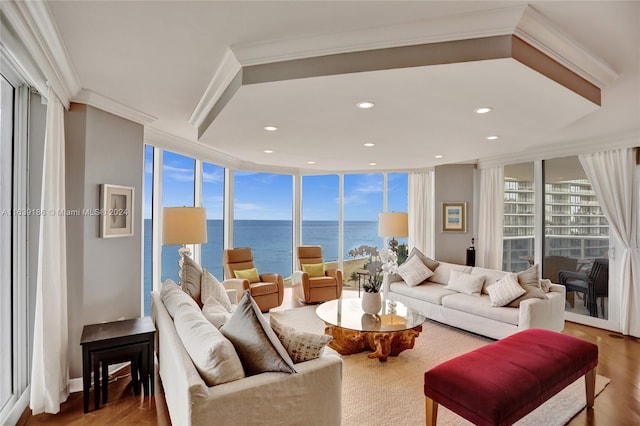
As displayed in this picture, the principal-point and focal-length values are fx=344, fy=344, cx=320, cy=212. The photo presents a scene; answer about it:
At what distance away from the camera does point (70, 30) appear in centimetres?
194

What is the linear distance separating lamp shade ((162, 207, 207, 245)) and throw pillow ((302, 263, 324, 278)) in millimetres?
2660

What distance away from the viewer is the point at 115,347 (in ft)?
8.54

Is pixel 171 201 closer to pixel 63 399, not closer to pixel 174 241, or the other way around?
pixel 174 241

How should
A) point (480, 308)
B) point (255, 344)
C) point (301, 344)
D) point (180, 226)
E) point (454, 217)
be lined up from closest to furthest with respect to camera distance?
point (255, 344), point (301, 344), point (180, 226), point (480, 308), point (454, 217)

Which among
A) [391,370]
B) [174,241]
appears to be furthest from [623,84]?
[174,241]

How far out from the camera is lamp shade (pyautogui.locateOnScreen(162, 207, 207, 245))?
352 cm

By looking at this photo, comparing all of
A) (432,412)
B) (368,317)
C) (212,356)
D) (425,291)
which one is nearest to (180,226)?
(212,356)

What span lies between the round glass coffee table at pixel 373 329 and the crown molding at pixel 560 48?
246 centimetres

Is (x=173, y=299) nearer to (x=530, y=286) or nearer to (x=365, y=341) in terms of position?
(x=365, y=341)

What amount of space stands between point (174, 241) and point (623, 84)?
4.13 meters

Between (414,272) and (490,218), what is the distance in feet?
5.66

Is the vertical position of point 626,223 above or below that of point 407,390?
above

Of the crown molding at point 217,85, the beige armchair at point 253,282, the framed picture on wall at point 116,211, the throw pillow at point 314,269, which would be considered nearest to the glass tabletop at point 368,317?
the beige armchair at point 253,282

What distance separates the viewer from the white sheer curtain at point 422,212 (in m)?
6.64
